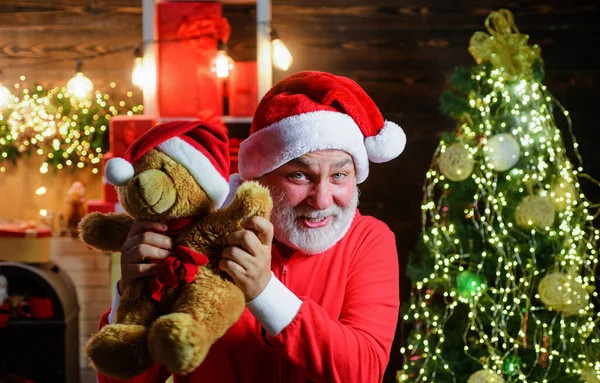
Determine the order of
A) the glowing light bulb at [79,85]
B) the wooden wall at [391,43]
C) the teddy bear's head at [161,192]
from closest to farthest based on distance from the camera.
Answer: the teddy bear's head at [161,192] < the glowing light bulb at [79,85] < the wooden wall at [391,43]

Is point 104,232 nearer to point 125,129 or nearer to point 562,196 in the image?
point 125,129

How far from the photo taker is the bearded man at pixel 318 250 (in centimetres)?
119

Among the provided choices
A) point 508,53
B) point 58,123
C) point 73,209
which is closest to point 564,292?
point 508,53

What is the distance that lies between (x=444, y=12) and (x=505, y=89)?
932 mm

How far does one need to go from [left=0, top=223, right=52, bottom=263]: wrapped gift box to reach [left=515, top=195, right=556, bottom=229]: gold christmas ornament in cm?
217

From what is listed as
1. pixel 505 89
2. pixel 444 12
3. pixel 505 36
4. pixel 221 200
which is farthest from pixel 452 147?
pixel 221 200

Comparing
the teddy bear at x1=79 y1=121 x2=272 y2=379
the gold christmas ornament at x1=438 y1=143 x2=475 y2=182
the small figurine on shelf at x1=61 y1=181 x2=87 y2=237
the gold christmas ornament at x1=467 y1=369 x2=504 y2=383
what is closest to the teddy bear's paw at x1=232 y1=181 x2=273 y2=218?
the teddy bear at x1=79 y1=121 x2=272 y2=379

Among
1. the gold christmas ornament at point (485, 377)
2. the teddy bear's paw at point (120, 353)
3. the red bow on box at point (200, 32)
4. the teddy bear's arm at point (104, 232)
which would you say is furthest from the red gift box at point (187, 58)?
the teddy bear's paw at point (120, 353)

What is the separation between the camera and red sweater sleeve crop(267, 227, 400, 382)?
116 cm

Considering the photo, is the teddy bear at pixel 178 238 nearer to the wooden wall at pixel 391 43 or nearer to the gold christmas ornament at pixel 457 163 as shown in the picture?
the gold christmas ornament at pixel 457 163

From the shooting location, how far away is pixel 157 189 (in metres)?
1.04

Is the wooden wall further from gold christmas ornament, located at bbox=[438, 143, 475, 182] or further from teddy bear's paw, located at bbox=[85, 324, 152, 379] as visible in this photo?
teddy bear's paw, located at bbox=[85, 324, 152, 379]

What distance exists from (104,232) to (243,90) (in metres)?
1.97

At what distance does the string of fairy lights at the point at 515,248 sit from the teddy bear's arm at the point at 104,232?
5.80 feet
